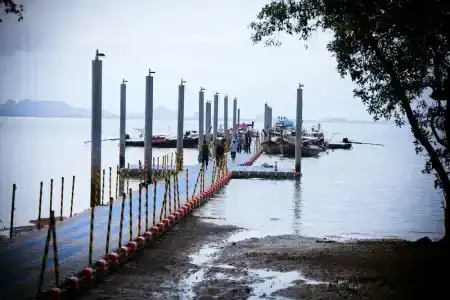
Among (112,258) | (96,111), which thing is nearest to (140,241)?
(112,258)

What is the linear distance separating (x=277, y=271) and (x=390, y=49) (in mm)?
6544

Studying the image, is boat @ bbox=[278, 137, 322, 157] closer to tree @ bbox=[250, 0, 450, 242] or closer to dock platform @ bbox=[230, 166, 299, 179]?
dock platform @ bbox=[230, 166, 299, 179]

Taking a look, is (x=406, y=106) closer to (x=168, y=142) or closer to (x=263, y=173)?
(x=263, y=173)

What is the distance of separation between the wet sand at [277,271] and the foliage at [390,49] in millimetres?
3003

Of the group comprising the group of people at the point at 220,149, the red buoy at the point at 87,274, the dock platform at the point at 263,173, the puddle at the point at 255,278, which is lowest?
the puddle at the point at 255,278

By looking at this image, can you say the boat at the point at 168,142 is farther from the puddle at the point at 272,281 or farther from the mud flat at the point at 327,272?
the puddle at the point at 272,281

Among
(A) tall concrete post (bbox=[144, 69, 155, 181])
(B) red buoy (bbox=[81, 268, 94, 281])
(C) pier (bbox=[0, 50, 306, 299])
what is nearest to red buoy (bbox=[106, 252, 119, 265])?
(C) pier (bbox=[0, 50, 306, 299])

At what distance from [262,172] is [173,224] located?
20.0 metres

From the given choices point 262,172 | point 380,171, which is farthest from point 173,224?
point 380,171

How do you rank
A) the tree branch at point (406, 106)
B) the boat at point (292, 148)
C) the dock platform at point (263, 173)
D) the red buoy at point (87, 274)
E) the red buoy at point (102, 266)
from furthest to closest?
1. the boat at point (292, 148)
2. the dock platform at point (263, 173)
3. the tree branch at point (406, 106)
4. the red buoy at point (102, 266)
5. the red buoy at point (87, 274)

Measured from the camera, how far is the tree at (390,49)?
13.9m

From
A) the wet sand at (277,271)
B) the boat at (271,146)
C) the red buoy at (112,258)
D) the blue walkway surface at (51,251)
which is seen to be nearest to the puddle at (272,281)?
the wet sand at (277,271)

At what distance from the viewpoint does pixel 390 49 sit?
653 inches

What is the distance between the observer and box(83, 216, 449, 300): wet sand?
1238 centimetres
